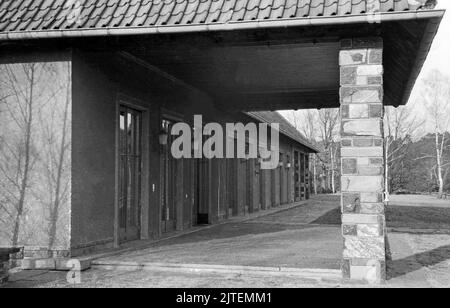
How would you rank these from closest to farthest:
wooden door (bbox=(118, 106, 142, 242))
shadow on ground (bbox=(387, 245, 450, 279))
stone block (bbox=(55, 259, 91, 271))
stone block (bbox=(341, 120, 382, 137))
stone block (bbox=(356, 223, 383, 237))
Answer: stone block (bbox=(356, 223, 383, 237)) → stone block (bbox=(341, 120, 382, 137)) → shadow on ground (bbox=(387, 245, 450, 279)) → stone block (bbox=(55, 259, 91, 271)) → wooden door (bbox=(118, 106, 142, 242))

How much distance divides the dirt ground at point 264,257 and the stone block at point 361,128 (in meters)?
1.86

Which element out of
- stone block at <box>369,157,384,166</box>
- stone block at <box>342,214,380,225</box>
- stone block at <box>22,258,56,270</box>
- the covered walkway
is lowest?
→ the covered walkway

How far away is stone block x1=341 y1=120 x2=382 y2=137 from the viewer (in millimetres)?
6738

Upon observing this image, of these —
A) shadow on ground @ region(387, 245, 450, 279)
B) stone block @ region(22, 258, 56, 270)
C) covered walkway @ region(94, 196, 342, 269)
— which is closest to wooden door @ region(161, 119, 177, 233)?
covered walkway @ region(94, 196, 342, 269)

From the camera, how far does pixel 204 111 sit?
1445 centimetres

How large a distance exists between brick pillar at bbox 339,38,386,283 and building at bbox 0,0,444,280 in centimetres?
1

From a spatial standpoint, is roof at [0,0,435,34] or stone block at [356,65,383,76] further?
stone block at [356,65,383,76]

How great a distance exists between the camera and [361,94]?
22.3ft

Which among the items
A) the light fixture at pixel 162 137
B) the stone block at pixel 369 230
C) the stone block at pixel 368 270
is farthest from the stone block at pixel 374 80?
the light fixture at pixel 162 137

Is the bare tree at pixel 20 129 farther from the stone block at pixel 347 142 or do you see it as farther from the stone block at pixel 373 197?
the stone block at pixel 373 197

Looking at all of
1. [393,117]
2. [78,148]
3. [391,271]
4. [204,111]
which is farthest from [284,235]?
[393,117]

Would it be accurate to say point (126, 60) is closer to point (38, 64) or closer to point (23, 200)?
point (38, 64)

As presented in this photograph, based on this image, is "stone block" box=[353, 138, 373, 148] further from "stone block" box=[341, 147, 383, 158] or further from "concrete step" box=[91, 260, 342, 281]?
"concrete step" box=[91, 260, 342, 281]
